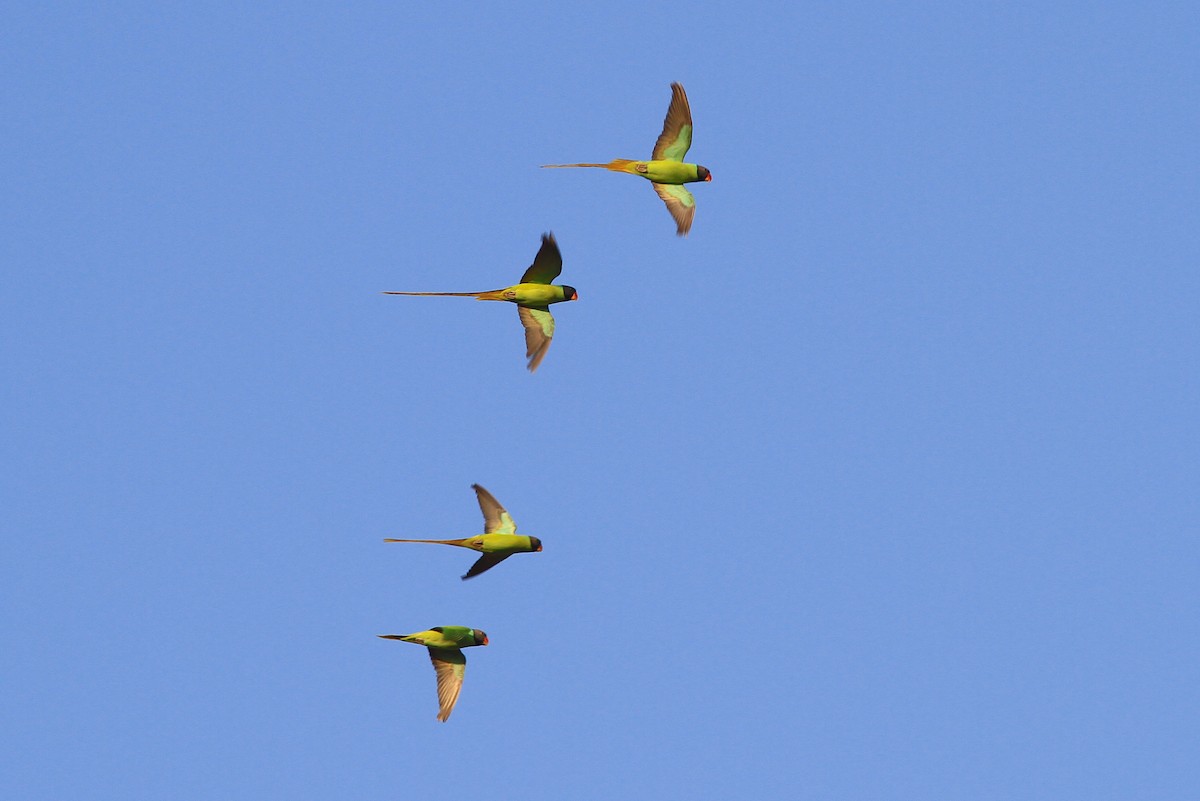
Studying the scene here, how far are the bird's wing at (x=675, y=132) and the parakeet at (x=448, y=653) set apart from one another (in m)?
13.0

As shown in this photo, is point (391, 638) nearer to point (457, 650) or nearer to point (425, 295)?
point (457, 650)

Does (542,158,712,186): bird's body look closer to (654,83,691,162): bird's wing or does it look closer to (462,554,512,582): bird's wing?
(654,83,691,162): bird's wing

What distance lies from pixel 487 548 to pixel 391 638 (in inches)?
135

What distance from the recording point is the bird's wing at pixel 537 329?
39.1 m

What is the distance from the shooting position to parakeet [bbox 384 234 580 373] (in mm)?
39062

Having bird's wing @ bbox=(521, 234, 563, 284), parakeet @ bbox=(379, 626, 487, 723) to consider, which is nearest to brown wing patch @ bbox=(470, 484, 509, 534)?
parakeet @ bbox=(379, 626, 487, 723)

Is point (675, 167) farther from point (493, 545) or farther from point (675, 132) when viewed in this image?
point (493, 545)

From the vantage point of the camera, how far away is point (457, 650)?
39.5m

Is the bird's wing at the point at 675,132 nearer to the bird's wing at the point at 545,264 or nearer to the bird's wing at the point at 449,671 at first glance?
the bird's wing at the point at 545,264

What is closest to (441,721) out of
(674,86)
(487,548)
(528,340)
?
(487,548)

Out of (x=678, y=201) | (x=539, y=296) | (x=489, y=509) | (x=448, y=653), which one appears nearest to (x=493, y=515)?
(x=489, y=509)

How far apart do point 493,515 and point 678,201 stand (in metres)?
9.30

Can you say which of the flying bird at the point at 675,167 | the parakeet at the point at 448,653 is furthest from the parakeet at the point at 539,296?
the parakeet at the point at 448,653

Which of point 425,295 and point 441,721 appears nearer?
point 425,295
